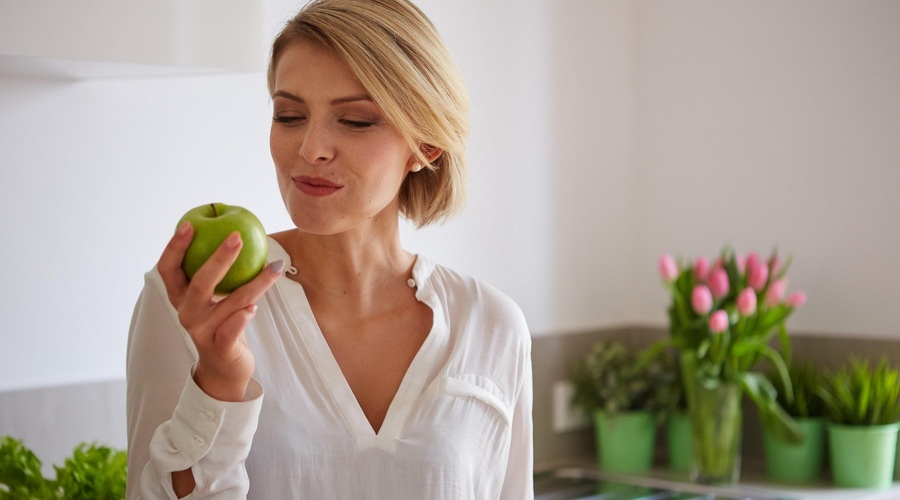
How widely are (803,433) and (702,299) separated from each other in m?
0.36

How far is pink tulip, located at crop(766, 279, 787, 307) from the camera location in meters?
2.28

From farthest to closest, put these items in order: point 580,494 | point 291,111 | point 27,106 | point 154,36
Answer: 1. point 580,494
2. point 27,106
3. point 154,36
4. point 291,111

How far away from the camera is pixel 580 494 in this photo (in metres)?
2.28

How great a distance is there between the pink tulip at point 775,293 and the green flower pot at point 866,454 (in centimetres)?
28

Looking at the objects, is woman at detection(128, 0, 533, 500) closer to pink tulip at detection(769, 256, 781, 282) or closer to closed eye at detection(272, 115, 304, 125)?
closed eye at detection(272, 115, 304, 125)

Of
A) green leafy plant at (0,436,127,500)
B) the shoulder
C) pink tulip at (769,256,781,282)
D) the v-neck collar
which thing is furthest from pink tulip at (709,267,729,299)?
Result: green leafy plant at (0,436,127,500)

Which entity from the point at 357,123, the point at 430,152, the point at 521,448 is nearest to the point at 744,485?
the point at 521,448

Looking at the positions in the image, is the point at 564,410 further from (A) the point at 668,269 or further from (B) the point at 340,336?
(B) the point at 340,336

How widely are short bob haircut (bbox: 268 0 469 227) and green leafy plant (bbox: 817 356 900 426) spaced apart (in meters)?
1.26

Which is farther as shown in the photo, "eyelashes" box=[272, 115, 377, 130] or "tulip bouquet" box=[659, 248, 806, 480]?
"tulip bouquet" box=[659, 248, 806, 480]

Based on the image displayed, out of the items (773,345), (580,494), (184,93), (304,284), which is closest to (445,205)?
(304,284)

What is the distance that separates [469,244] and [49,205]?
0.94m

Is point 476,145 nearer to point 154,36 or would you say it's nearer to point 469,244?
point 469,244

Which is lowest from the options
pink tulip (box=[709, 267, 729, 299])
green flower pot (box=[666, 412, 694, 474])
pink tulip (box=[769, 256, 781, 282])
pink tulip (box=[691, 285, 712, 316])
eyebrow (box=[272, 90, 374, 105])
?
green flower pot (box=[666, 412, 694, 474])
